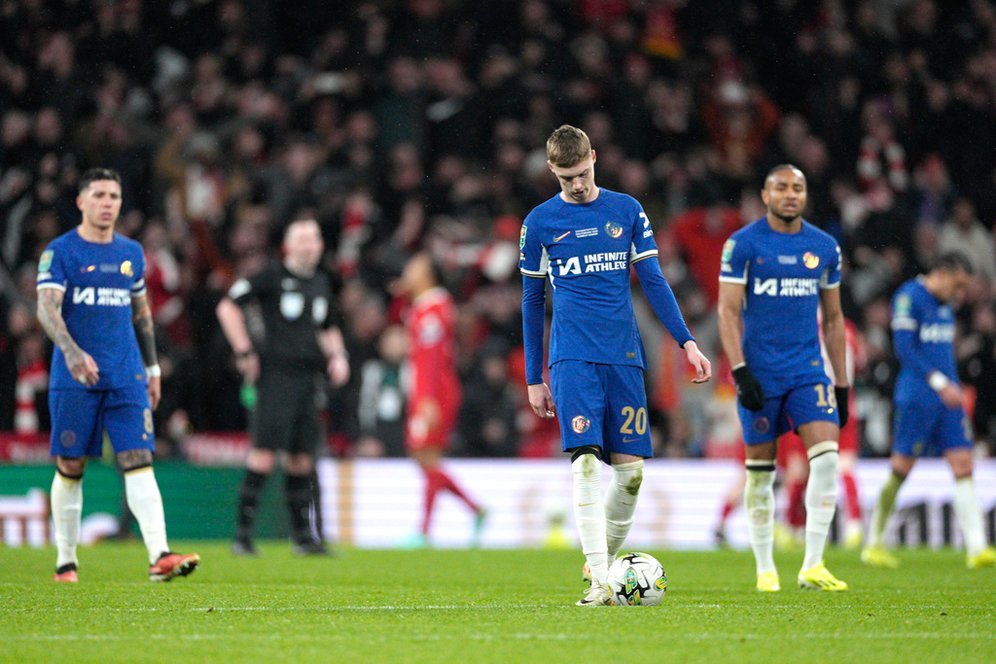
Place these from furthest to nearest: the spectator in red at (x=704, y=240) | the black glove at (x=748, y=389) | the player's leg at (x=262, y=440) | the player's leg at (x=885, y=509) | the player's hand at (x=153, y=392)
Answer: the spectator in red at (x=704, y=240) → the player's leg at (x=262, y=440) → the player's leg at (x=885, y=509) → the player's hand at (x=153, y=392) → the black glove at (x=748, y=389)

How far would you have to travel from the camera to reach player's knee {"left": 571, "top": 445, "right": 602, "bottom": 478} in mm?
8117

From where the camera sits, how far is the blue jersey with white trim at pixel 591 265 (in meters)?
8.34

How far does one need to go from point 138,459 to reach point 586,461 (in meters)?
3.34

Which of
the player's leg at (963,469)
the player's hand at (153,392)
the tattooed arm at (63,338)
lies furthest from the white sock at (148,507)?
the player's leg at (963,469)

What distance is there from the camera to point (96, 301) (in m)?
10.1

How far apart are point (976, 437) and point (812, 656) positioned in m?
13.2

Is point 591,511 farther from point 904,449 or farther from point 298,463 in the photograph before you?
point 298,463

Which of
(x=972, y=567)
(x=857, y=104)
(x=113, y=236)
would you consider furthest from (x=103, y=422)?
(x=857, y=104)

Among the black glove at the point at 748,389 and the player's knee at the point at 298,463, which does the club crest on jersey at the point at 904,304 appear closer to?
the black glove at the point at 748,389

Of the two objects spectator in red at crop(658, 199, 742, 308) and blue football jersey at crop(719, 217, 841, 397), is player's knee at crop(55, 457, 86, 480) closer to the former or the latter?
blue football jersey at crop(719, 217, 841, 397)

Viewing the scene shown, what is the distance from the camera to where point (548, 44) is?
21953mm

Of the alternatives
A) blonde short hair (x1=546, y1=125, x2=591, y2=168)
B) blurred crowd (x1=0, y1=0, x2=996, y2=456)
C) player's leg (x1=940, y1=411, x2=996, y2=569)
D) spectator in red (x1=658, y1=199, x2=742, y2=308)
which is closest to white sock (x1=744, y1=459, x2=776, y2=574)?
blonde short hair (x1=546, y1=125, x2=591, y2=168)

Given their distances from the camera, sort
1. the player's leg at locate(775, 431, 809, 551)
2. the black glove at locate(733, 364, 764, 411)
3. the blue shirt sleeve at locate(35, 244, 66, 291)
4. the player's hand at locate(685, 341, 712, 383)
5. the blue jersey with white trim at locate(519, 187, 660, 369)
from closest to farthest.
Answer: the player's hand at locate(685, 341, 712, 383) < the blue jersey with white trim at locate(519, 187, 660, 369) < the black glove at locate(733, 364, 764, 411) < the blue shirt sleeve at locate(35, 244, 66, 291) < the player's leg at locate(775, 431, 809, 551)

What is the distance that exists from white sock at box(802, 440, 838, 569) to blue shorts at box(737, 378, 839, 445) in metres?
0.18
